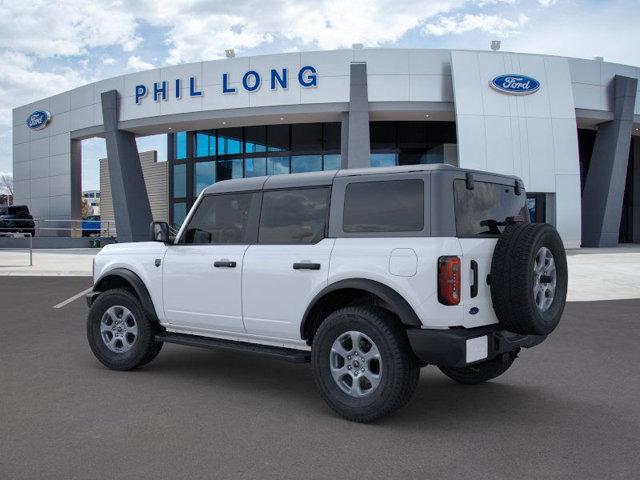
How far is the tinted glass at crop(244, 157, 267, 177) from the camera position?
33.0 metres

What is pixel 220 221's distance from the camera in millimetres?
5461

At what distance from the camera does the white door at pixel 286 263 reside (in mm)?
4656

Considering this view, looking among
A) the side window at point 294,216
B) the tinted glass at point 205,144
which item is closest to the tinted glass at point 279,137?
the tinted glass at point 205,144

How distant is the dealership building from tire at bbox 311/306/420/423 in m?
21.9

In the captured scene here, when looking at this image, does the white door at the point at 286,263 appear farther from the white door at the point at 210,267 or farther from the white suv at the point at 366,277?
the white door at the point at 210,267

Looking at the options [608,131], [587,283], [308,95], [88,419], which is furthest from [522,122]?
[88,419]

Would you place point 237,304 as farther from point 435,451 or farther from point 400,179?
point 435,451

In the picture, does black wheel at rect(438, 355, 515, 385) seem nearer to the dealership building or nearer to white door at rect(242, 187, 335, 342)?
white door at rect(242, 187, 335, 342)

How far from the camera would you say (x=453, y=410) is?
15.1ft

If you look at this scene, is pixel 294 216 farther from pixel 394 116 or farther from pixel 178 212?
pixel 178 212

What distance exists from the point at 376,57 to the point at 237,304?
22587mm

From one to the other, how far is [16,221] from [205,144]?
11.7m

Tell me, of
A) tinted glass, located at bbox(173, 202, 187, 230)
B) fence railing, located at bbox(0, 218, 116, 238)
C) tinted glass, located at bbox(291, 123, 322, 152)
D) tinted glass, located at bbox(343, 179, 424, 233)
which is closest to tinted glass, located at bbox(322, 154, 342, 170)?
tinted glass, located at bbox(291, 123, 322, 152)

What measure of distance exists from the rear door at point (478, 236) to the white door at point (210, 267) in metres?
1.89
